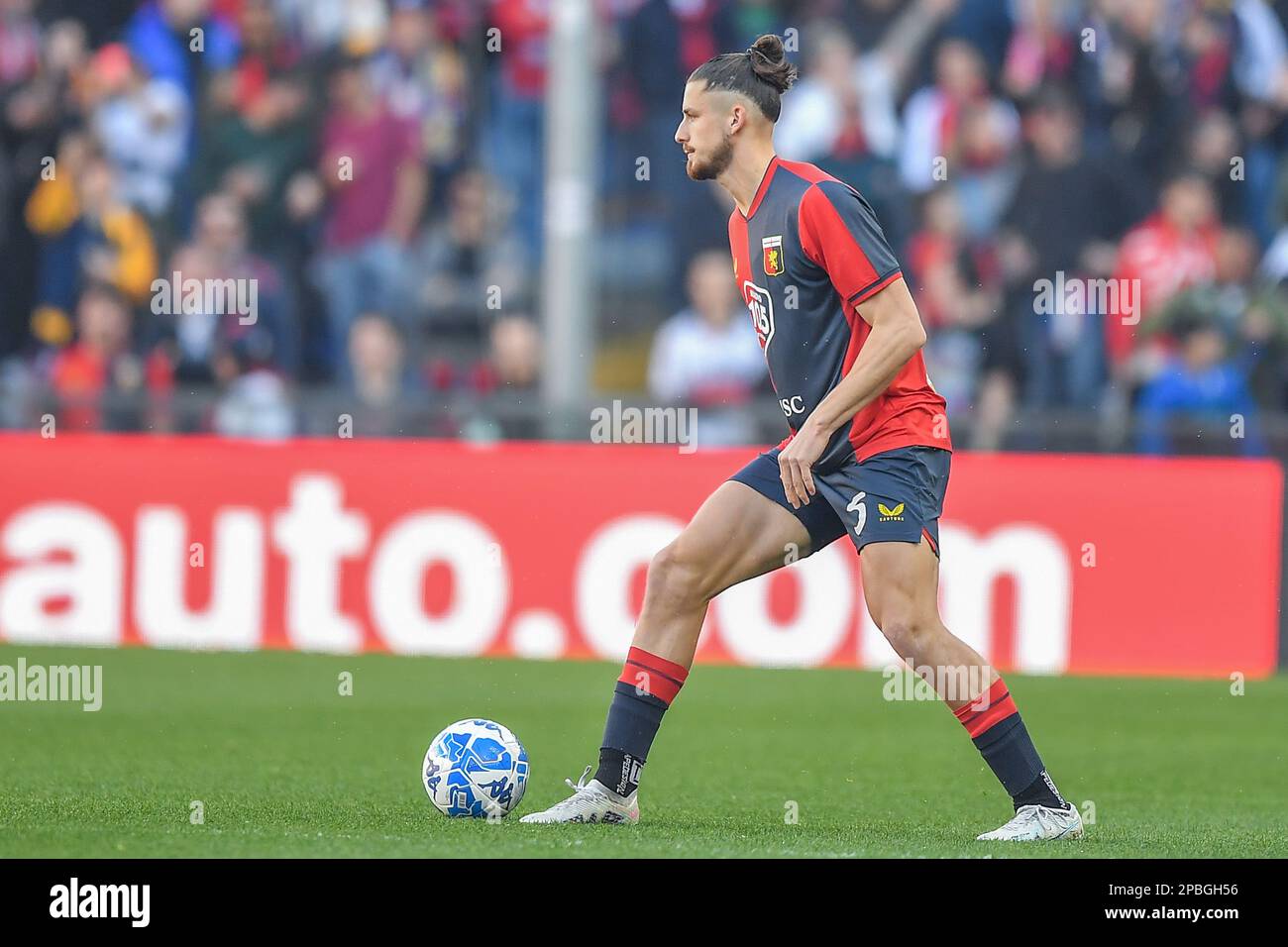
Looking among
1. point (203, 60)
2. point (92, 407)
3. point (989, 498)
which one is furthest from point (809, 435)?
point (203, 60)

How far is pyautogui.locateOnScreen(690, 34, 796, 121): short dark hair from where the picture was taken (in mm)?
6973

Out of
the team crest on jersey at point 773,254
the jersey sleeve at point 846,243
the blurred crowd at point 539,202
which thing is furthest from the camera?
the blurred crowd at point 539,202

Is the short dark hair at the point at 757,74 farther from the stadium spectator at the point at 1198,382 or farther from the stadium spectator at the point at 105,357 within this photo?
the stadium spectator at the point at 105,357

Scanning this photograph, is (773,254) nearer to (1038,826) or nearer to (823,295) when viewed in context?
(823,295)

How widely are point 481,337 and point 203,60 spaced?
2992mm

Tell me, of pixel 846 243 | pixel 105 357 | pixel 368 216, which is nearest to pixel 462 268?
pixel 368 216

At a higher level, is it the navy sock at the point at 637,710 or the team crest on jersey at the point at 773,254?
the team crest on jersey at the point at 773,254

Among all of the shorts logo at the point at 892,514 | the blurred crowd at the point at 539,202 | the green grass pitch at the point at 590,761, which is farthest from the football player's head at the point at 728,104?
the blurred crowd at the point at 539,202

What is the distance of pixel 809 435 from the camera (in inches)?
263

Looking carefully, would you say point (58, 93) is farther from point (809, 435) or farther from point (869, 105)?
point (809, 435)

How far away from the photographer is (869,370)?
6.63 m

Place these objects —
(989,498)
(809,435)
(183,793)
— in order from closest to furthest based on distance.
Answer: (809,435), (183,793), (989,498)

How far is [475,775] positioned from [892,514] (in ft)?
5.25

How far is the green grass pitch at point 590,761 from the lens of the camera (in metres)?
6.55
